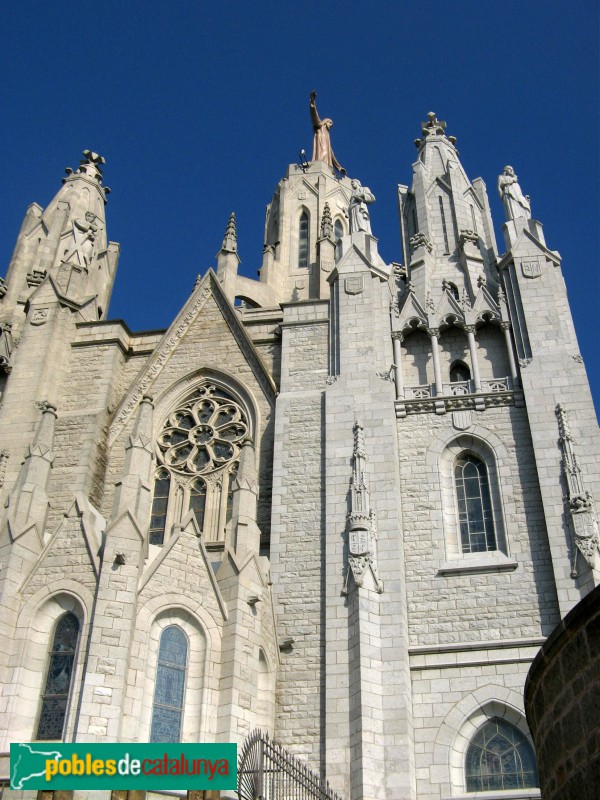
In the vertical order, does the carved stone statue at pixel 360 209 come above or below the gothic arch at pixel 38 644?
above

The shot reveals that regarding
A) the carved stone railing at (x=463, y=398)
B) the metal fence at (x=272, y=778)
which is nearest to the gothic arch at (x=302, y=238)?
the carved stone railing at (x=463, y=398)

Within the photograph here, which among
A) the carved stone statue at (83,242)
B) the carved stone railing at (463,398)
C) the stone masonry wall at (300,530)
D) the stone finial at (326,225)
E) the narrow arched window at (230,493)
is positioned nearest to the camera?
the stone masonry wall at (300,530)

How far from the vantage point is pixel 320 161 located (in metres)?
35.9

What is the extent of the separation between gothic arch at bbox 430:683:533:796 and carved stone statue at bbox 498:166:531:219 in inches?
467

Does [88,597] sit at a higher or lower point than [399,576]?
lower

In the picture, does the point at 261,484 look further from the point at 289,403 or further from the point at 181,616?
the point at 181,616

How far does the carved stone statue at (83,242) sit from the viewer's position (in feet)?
83.7

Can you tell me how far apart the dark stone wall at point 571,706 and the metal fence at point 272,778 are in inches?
191

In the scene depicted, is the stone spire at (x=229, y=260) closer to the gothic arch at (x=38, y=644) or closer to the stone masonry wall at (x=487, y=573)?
the stone masonry wall at (x=487, y=573)

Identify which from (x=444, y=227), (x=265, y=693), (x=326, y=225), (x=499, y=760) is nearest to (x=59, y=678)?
(x=265, y=693)

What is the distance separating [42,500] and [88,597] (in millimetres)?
2741

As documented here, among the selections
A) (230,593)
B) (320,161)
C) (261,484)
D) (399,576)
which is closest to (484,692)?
(399,576)

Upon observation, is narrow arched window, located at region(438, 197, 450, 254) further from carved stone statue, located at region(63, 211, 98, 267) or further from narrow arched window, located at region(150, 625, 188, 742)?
Result: narrow arched window, located at region(150, 625, 188, 742)

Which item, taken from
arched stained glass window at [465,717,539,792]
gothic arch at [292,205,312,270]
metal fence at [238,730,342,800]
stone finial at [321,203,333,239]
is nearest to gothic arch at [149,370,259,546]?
metal fence at [238,730,342,800]
